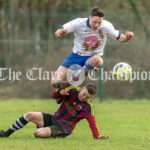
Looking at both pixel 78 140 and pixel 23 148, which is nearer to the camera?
pixel 23 148

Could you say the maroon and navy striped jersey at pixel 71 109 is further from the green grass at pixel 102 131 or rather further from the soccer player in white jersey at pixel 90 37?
the soccer player in white jersey at pixel 90 37

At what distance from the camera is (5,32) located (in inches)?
627

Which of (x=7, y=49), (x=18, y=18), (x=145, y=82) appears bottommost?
(x=145, y=82)

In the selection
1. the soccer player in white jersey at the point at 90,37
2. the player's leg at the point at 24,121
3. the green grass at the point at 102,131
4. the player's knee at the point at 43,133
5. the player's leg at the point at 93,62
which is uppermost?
the soccer player in white jersey at the point at 90,37

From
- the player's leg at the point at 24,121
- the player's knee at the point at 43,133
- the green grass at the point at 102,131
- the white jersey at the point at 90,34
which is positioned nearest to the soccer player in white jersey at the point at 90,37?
the white jersey at the point at 90,34

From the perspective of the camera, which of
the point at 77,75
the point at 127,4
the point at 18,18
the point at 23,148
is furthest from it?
the point at 127,4

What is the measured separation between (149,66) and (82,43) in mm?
6557

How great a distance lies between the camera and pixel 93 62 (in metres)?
8.32

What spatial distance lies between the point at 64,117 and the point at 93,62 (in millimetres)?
1731

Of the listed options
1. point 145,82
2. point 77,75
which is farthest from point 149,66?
point 77,75

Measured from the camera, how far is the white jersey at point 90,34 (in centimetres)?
847

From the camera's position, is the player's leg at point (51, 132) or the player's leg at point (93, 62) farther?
the player's leg at point (93, 62)

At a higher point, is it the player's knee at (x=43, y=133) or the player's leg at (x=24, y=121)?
the player's leg at (x=24, y=121)

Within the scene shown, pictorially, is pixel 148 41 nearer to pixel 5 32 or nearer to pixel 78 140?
pixel 5 32
